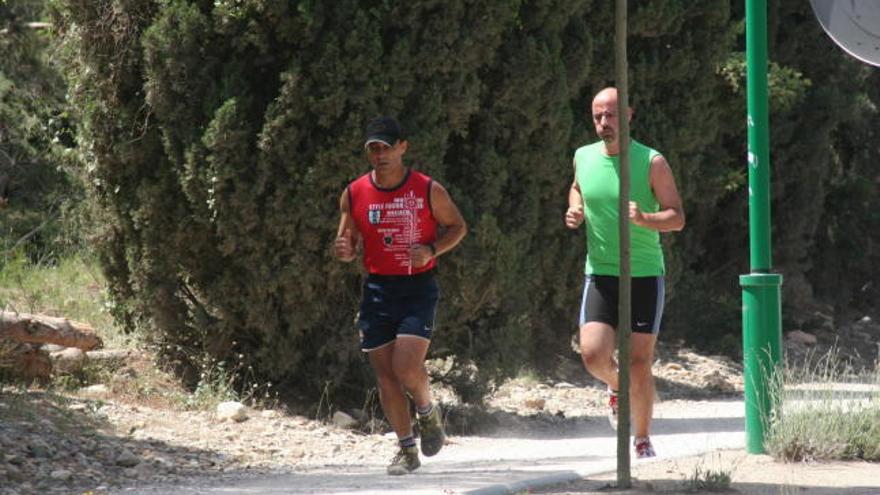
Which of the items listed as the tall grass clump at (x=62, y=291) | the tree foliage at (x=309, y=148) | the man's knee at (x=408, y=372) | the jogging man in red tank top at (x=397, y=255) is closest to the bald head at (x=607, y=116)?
the jogging man in red tank top at (x=397, y=255)

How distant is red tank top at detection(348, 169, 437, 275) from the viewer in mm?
8211

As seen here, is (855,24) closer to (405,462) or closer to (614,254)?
(614,254)

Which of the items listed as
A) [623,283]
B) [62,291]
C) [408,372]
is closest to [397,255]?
[408,372]

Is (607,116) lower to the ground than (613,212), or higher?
higher

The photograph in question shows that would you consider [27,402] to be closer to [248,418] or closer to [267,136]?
[248,418]

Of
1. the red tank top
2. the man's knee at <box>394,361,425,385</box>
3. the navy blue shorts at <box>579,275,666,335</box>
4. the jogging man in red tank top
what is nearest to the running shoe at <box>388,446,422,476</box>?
the jogging man in red tank top

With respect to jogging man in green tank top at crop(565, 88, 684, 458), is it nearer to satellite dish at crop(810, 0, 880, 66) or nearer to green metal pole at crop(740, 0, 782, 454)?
green metal pole at crop(740, 0, 782, 454)

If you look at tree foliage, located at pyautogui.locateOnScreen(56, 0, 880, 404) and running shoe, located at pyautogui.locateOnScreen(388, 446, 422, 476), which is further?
tree foliage, located at pyautogui.locateOnScreen(56, 0, 880, 404)

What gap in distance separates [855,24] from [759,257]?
1.53 meters

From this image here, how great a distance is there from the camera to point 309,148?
10.0 m

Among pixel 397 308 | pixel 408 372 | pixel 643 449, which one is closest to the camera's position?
pixel 408 372

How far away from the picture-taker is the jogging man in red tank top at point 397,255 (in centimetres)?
818

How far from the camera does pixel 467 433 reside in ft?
35.6

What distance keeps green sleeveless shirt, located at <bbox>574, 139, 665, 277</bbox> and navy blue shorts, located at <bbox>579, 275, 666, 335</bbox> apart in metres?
0.05
